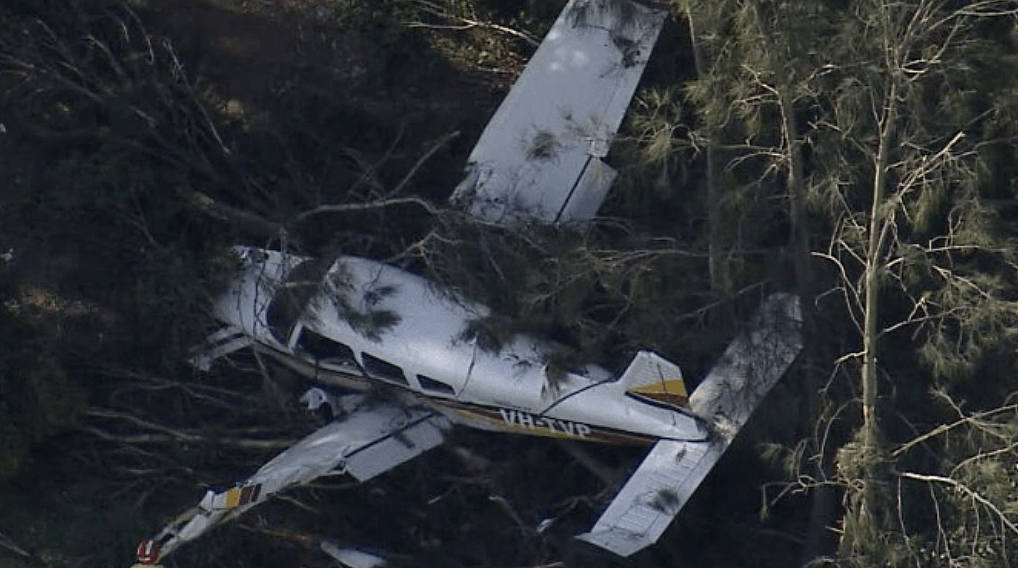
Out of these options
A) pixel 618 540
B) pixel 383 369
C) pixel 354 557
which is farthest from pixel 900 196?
pixel 354 557

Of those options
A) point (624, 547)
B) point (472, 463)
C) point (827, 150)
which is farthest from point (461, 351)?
point (827, 150)

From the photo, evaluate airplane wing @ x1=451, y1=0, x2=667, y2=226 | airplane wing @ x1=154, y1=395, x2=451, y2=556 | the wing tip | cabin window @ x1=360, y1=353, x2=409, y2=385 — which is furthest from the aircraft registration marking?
airplane wing @ x1=451, y1=0, x2=667, y2=226

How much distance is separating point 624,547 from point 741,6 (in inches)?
180

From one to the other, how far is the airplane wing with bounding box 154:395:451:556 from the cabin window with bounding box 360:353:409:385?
1.19 ft

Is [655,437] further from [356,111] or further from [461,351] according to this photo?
[356,111]

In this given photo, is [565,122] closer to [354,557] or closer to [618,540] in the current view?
[618,540]

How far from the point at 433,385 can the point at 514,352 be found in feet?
2.83

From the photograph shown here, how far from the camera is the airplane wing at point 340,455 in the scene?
647 inches

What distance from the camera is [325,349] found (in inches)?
707

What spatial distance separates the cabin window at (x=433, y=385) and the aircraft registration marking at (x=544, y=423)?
54cm

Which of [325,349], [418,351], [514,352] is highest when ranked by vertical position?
[514,352]

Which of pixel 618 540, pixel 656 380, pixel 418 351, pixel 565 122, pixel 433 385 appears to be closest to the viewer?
pixel 618 540

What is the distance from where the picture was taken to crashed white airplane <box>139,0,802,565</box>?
16.3 metres

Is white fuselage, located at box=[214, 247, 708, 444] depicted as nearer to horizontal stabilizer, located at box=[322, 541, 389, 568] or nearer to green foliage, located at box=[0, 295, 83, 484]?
horizontal stabilizer, located at box=[322, 541, 389, 568]
